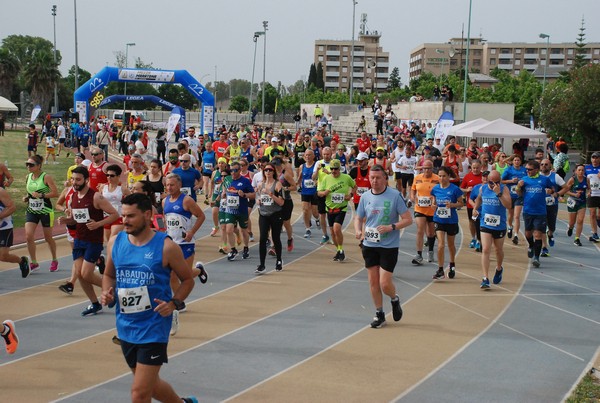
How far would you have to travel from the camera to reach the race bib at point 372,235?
8.98 m

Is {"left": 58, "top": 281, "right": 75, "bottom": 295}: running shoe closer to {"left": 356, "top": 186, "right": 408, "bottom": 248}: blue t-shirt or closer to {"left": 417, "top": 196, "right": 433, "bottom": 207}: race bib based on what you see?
{"left": 356, "top": 186, "right": 408, "bottom": 248}: blue t-shirt

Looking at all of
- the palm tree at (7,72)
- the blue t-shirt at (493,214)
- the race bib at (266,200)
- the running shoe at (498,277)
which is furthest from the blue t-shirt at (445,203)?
the palm tree at (7,72)

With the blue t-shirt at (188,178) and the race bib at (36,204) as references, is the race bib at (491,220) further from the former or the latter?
the race bib at (36,204)

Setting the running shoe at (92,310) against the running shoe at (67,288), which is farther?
the running shoe at (67,288)

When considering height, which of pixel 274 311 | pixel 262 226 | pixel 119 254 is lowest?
pixel 274 311

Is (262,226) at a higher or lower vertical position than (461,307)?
higher

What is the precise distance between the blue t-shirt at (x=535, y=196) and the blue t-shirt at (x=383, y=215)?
18.2ft

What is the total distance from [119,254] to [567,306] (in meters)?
7.63

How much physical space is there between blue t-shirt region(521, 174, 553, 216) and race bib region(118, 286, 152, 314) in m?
9.97

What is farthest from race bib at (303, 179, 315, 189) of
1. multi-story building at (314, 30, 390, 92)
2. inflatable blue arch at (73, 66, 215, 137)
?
multi-story building at (314, 30, 390, 92)

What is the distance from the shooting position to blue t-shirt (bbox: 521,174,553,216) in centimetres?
1373

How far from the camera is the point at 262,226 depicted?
39.9 ft

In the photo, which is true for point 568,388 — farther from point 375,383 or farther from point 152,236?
point 152,236

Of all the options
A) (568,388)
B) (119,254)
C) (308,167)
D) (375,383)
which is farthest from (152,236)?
(308,167)
